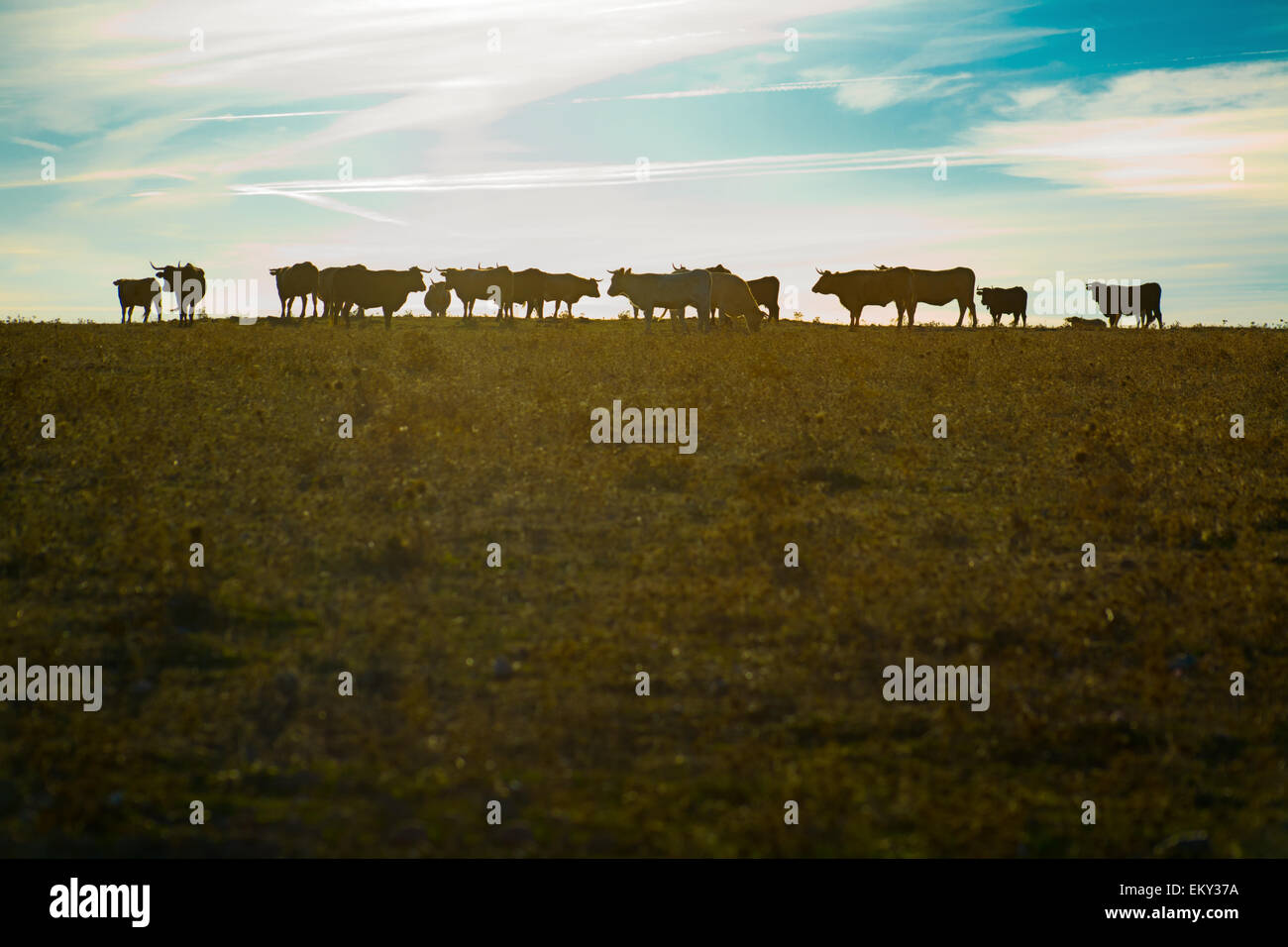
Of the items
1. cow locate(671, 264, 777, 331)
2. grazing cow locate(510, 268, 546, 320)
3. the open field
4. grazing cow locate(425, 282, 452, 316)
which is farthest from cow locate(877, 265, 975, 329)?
the open field

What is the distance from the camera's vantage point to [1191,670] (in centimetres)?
740

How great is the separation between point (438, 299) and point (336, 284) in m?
13.4

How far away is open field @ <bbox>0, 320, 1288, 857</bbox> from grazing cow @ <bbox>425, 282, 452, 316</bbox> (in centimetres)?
3832

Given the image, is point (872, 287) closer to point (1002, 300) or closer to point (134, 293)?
point (1002, 300)

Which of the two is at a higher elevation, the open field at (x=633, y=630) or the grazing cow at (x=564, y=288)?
the grazing cow at (x=564, y=288)

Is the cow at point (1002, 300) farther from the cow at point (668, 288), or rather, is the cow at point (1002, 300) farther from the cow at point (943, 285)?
the cow at point (668, 288)

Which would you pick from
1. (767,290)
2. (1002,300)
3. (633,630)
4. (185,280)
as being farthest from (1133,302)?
(633,630)

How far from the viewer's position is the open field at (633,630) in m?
5.58

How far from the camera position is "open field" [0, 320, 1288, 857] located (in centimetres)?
558

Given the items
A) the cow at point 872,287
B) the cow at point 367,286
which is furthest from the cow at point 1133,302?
the cow at point 367,286

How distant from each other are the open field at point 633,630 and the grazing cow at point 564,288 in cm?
3698

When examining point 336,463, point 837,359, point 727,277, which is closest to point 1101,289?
point 727,277

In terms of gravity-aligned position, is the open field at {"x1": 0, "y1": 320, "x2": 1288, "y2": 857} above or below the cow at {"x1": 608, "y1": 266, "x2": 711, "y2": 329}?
below

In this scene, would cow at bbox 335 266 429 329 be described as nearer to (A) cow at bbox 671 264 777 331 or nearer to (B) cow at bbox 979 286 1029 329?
(A) cow at bbox 671 264 777 331
